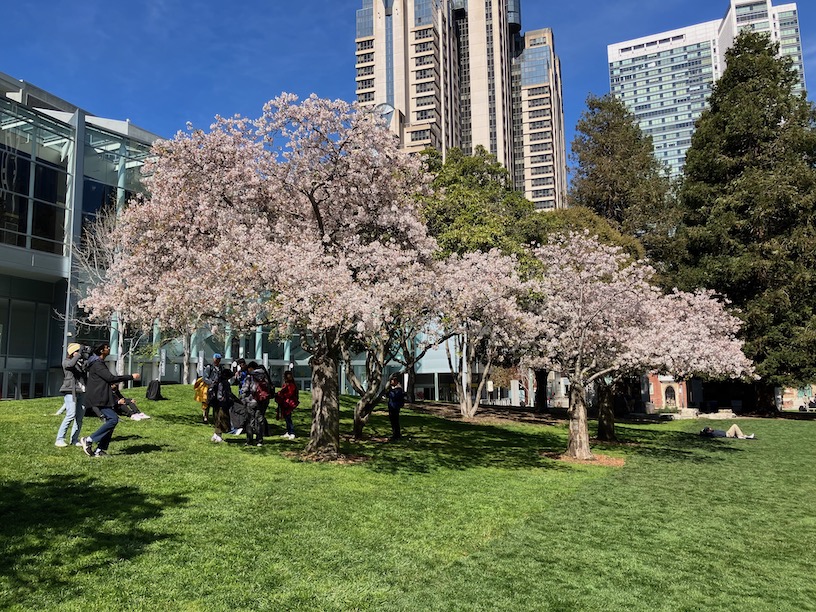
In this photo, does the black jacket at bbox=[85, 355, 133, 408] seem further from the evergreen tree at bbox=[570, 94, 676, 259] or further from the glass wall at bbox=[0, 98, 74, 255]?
the evergreen tree at bbox=[570, 94, 676, 259]

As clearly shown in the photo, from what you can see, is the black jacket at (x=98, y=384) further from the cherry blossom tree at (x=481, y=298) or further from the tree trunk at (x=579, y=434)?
the tree trunk at (x=579, y=434)

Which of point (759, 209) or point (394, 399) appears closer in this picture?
point (394, 399)

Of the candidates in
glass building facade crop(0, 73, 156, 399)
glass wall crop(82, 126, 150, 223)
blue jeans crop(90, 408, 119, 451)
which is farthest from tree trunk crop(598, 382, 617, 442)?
glass wall crop(82, 126, 150, 223)

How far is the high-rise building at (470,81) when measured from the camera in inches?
4318

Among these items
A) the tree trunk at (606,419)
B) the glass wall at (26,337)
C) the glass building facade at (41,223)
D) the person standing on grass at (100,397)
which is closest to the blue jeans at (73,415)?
the person standing on grass at (100,397)

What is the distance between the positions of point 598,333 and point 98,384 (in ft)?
43.1

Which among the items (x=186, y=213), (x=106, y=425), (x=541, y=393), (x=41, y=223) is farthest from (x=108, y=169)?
(x=541, y=393)

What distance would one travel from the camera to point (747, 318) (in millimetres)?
35688

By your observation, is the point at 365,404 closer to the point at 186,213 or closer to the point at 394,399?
the point at 394,399

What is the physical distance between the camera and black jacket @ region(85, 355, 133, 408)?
968cm

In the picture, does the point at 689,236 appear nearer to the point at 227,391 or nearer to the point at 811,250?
the point at 811,250

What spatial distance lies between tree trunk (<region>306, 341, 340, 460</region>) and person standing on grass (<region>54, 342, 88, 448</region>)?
440 centimetres

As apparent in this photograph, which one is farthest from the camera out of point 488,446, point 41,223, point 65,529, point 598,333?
point 41,223

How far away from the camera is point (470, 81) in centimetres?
12912
